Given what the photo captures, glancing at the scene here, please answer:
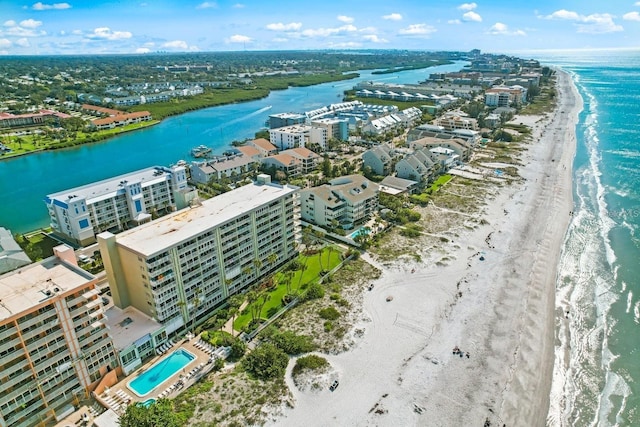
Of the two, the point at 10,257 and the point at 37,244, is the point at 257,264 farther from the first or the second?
the point at 37,244

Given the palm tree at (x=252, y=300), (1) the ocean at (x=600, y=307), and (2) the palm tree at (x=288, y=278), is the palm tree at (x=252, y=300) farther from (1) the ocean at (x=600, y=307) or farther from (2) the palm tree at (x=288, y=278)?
(1) the ocean at (x=600, y=307)

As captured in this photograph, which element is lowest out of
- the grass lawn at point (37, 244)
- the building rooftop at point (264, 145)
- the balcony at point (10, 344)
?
the grass lawn at point (37, 244)

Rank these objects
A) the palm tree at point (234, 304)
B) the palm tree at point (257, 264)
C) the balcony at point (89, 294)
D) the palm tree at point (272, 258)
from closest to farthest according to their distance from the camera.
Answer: the balcony at point (89, 294) → the palm tree at point (234, 304) → the palm tree at point (257, 264) → the palm tree at point (272, 258)

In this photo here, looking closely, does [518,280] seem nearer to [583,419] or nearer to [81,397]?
[583,419]

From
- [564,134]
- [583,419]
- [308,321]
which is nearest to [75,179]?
[308,321]

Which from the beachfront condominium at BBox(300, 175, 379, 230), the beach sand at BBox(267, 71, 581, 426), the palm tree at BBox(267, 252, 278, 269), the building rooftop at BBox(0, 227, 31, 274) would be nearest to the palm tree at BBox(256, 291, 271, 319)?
the palm tree at BBox(267, 252, 278, 269)

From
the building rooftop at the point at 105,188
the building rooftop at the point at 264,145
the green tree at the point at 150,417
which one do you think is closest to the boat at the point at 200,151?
the building rooftop at the point at 264,145

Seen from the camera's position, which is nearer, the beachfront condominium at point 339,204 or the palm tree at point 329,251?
the palm tree at point 329,251

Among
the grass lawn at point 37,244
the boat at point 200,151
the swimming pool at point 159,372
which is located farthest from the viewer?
the boat at point 200,151
